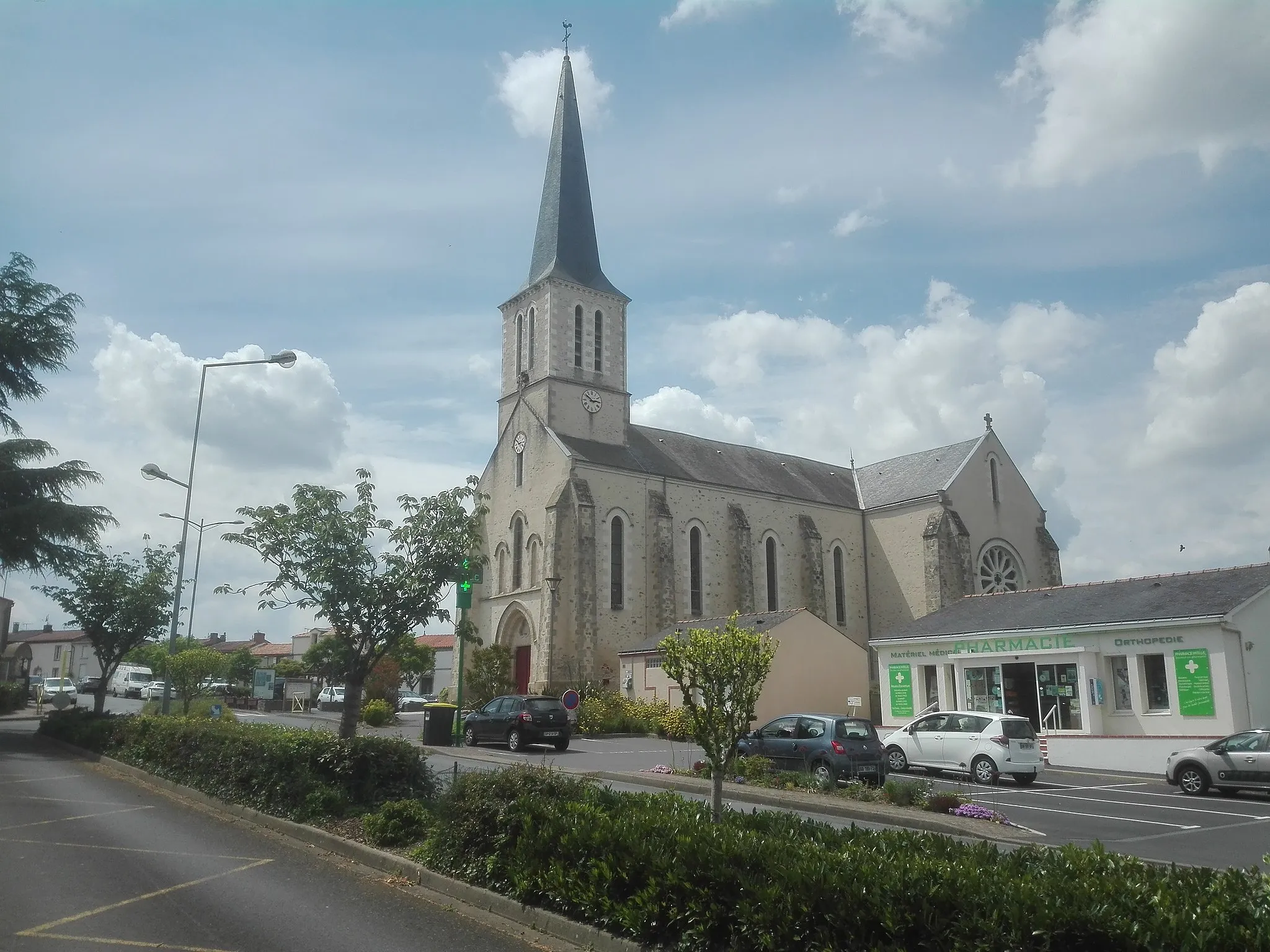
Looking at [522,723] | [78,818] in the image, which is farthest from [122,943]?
[522,723]

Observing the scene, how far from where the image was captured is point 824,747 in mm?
17906

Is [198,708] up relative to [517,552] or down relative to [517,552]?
down

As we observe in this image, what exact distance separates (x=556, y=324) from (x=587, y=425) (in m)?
4.36

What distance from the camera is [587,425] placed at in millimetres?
39125

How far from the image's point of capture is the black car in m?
24.4

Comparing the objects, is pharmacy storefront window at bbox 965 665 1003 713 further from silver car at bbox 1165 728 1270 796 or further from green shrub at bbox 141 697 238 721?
green shrub at bbox 141 697 238 721

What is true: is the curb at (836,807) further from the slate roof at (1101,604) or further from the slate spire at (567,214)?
the slate spire at (567,214)

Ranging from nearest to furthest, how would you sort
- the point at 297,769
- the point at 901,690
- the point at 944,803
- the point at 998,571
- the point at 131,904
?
the point at 131,904 < the point at 297,769 < the point at 944,803 < the point at 901,690 < the point at 998,571

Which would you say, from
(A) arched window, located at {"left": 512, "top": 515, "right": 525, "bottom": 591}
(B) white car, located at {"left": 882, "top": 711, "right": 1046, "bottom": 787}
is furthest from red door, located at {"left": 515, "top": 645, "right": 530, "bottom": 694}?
(B) white car, located at {"left": 882, "top": 711, "right": 1046, "bottom": 787}

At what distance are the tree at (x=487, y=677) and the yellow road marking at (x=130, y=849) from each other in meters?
24.7

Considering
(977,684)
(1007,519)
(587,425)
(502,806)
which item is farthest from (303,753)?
(1007,519)

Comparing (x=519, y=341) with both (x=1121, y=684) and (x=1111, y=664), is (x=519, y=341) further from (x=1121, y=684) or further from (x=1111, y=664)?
(x=1121, y=684)

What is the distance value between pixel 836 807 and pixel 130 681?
58.1 metres

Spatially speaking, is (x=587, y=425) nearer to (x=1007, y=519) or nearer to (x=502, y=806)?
(x=1007, y=519)
